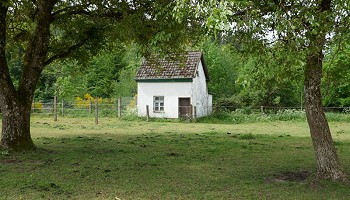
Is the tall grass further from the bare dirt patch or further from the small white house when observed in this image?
the bare dirt patch

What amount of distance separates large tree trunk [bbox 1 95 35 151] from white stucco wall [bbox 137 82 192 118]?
17841mm

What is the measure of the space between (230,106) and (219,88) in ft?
16.7

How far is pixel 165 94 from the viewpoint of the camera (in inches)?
1097

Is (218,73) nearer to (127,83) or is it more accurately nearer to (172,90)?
(127,83)

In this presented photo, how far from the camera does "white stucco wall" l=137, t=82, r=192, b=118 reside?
90.0ft

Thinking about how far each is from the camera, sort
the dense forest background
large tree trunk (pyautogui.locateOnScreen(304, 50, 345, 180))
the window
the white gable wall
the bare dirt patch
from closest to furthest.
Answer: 1. large tree trunk (pyautogui.locateOnScreen(304, 50, 345, 180))
2. the bare dirt patch
3. the white gable wall
4. the window
5. the dense forest background

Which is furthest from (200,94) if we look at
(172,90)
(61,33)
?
(61,33)

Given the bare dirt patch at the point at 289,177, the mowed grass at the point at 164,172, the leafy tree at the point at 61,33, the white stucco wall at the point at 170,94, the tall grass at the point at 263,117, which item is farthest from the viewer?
the white stucco wall at the point at 170,94

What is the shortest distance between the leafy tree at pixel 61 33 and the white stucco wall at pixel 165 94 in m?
15.3

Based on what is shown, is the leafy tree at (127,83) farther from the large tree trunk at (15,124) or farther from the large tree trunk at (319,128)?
the large tree trunk at (319,128)

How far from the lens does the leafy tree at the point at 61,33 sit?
29.2 feet

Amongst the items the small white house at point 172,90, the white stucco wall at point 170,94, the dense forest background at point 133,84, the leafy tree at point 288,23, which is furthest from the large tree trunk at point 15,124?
the white stucco wall at point 170,94

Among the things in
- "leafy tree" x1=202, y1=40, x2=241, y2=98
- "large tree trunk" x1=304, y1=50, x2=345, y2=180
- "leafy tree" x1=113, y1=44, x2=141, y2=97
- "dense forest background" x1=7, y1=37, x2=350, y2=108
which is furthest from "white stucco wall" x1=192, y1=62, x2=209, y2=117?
"large tree trunk" x1=304, y1=50, x2=345, y2=180

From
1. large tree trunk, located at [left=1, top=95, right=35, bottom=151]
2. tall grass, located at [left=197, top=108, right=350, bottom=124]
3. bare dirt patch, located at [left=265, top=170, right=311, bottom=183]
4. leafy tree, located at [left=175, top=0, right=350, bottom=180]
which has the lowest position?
bare dirt patch, located at [left=265, top=170, right=311, bottom=183]
